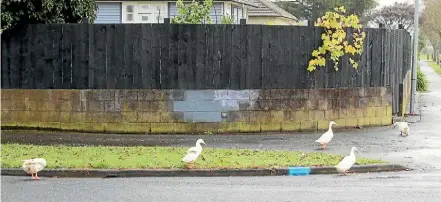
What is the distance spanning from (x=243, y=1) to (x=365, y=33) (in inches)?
806

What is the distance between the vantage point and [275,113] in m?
17.8

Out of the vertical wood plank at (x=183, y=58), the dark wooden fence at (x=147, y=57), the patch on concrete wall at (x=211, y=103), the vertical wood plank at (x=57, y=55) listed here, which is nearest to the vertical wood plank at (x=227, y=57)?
the dark wooden fence at (x=147, y=57)

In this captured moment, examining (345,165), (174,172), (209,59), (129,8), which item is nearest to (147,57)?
(209,59)

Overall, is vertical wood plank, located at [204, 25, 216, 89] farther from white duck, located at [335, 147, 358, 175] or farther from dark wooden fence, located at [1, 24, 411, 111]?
white duck, located at [335, 147, 358, 175]

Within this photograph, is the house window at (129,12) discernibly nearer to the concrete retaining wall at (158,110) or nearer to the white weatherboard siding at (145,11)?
the white weatherboard siding at (145,11)

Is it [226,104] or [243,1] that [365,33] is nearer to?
[226,104]

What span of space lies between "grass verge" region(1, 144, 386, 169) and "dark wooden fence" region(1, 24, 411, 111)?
129 inches

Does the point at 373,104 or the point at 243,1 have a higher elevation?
the point at 243,1

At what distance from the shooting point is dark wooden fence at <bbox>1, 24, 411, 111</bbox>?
1752cm

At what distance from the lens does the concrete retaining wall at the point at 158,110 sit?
1739cm

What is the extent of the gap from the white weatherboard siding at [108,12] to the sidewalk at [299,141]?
2024cm

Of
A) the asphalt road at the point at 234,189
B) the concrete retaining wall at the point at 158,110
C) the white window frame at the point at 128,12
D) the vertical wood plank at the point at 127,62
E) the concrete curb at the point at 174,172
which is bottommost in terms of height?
the asphalt road at the point at 234,189

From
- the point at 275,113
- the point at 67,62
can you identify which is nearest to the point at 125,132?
the point at 67,62

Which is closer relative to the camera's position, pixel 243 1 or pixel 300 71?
pixel 300 71
